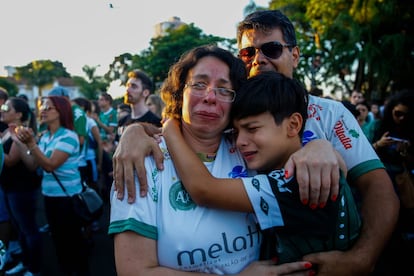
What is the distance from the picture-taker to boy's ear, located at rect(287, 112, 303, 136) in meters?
1.63

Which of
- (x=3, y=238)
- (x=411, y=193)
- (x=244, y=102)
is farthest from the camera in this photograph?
(x=3, y=238)

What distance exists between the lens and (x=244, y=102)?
1579 mm

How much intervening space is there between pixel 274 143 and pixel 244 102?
0.23 meters

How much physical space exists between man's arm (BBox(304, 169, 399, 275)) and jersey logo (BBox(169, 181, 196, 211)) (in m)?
0.53

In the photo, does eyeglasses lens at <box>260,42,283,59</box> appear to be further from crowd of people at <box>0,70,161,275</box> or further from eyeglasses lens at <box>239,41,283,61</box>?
crowd of people at <box>0,70,161,275</box>

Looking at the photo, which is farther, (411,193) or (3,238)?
(3,238)

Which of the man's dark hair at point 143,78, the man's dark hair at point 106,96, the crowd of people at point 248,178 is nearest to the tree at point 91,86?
the man's dark hair at point 106,96

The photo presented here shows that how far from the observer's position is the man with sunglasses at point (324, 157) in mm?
1444

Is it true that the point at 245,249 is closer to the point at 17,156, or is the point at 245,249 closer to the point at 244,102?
the point at 244,102

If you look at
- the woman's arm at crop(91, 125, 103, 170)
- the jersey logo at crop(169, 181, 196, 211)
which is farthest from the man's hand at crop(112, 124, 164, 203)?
the woman's arm at crop(91, 125, 103, 170)

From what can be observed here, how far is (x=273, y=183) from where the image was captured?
56.7 inches

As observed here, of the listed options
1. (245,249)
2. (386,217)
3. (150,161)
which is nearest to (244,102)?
(150,161)

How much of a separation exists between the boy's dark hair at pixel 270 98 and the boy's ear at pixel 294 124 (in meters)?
0.02

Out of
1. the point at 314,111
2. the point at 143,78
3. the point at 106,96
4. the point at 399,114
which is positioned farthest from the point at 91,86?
the point at 314,111
